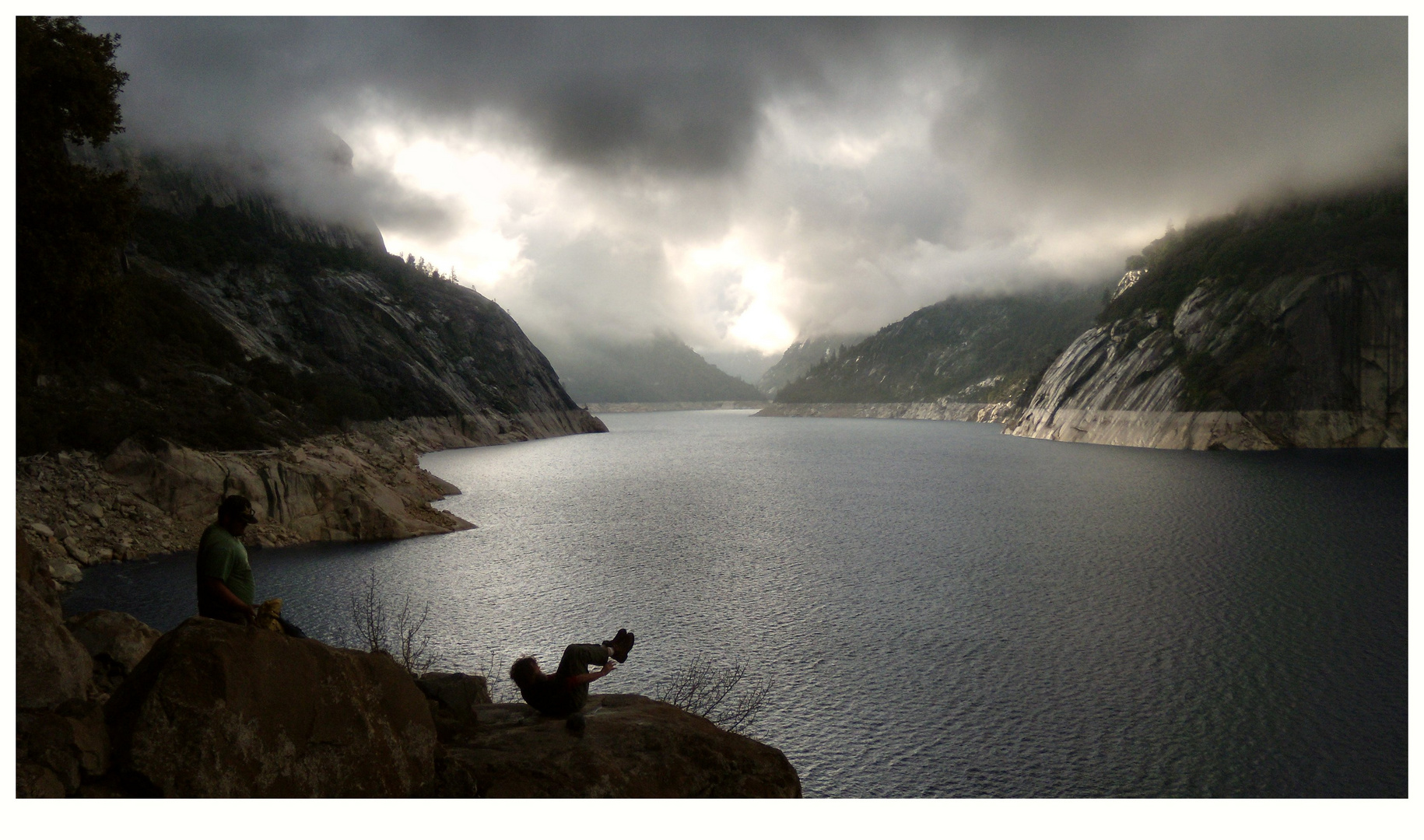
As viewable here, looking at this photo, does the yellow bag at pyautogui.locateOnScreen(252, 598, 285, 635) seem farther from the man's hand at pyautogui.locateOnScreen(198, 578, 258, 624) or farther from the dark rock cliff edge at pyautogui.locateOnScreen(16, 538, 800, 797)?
the dark rock cliff edge at pyautogui.locateOnScreen(16, 538, 800, 797)

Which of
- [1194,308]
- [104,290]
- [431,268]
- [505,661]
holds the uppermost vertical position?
[431,268]

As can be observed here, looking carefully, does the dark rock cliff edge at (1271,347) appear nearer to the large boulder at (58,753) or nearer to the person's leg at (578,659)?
the person's leg at (578,659)

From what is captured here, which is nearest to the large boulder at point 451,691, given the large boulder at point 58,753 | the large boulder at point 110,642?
the large boulder at point 58,753

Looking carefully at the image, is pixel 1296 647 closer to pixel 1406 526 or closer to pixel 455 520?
pixel 1406 526

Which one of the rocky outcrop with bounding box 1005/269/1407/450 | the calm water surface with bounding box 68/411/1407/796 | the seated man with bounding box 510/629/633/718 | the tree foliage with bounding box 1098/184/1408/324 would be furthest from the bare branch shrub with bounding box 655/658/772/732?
the tree foliage with bounding box 1098/184/1408/324

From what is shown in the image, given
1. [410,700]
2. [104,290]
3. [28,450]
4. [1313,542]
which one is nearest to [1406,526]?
[1313,542]
